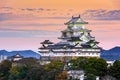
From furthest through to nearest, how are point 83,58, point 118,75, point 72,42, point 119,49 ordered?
point 119,49 → point 72,42 → point 83,58 → point 118,75

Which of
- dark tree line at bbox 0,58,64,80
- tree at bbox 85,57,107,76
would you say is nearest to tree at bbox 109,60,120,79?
tree at bbox 85,57,107,76

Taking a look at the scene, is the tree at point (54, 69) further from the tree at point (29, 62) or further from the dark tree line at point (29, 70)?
the tree at point (29, 62)

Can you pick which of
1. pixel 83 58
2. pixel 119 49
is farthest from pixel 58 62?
pixel 119 49

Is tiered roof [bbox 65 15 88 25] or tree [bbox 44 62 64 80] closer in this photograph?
tree [bbox 44 62 64 80]

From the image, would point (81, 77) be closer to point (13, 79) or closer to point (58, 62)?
point (58, 62)

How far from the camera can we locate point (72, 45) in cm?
6306

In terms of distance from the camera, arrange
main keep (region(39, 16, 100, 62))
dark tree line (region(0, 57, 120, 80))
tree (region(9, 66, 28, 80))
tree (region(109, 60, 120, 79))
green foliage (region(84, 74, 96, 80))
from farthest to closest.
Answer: main keep (region(39, 16, 100, 62))
tree (region(9, 66, 28, 80))
dark tree line (region(0, 57, 120, 80))
tree (region(109, 60, 120, 79))
green foliage (region(84, 74, 96, 80))

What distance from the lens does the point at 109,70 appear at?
54.8 metres

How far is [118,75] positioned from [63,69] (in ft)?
17.2

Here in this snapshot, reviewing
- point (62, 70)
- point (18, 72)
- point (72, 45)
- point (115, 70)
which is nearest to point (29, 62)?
point (18, 72)

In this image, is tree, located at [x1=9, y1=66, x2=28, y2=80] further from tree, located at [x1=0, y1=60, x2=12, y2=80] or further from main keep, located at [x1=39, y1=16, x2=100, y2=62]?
main keep, located at [x1=39, y1=16, x2=100, y2=62]

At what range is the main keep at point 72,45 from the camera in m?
62.5

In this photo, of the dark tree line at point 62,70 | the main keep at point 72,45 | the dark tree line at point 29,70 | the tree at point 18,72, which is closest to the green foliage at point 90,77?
the dark tree line at point 62,70

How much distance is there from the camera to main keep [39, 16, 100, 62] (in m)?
62.5
